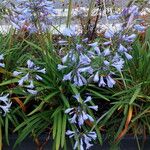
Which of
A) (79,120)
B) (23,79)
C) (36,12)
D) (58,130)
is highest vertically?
(36,12)

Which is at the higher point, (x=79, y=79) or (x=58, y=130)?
(x=79, y=79)

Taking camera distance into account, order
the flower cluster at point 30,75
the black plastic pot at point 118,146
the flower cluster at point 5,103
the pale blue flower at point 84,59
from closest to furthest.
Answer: the pale blue flower at point 84,59
the flower cluster at point 30,75
the flower cluster at point 5,103
the black plastic pot at point 118,146

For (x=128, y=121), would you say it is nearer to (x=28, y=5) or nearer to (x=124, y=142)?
(x=124, y=142)

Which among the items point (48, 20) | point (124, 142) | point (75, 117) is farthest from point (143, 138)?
point (48, 20)

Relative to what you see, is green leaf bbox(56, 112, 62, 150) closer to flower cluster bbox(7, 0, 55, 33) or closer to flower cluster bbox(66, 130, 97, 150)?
flower cluster bbox(66, 130, 97, 150)

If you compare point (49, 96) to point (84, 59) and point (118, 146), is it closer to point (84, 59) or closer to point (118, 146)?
point (84, 59)

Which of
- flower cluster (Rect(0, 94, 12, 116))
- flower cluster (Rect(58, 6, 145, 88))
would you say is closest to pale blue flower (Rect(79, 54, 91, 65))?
flower cluster (Rect(58, 6, 145, 88))

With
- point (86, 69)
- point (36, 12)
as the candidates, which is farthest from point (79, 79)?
point (36, 12)

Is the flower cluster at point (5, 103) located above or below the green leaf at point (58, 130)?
above

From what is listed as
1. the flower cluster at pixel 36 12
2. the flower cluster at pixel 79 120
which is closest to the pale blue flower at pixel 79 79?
the flower cluster at pixel 79 120

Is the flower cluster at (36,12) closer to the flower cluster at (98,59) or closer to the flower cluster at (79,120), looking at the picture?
the flower cluster at (98,59)

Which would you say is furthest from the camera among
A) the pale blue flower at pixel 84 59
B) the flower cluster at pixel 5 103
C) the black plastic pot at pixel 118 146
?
the black plastic pot at pixel 118 146
